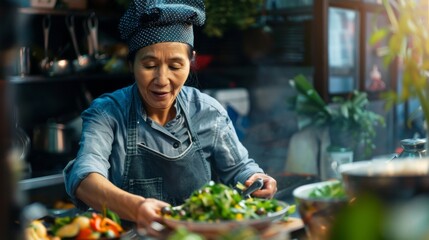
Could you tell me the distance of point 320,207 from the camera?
1438 mm

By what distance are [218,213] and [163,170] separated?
3.23 feet

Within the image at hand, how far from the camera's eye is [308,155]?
4.42 m

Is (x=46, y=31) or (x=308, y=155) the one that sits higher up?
(x=46, y=31)

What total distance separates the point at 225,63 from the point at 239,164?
10.3 ft

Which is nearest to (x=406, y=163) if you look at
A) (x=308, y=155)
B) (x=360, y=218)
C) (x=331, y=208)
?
(x=331, y=208)

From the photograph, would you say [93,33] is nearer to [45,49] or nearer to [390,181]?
[45,49]

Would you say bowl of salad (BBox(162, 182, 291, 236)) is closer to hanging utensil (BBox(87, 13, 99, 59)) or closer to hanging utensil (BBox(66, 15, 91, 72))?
hanging utensil (BBox(66, 15, 91, 72))

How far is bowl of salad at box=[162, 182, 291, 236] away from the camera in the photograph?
1.40 meters

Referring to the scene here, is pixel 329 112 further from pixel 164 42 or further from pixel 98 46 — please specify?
pixel 164 42

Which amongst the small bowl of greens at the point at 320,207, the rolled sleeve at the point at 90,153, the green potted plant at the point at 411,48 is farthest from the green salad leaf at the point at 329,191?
the rolled sleeve at the point at 90,153

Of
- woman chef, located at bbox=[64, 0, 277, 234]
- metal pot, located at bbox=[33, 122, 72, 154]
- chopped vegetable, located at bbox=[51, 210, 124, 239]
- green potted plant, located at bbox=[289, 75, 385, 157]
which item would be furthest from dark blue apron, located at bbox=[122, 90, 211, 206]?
metal pot, located at bbox=[33, 122, 72, 154]

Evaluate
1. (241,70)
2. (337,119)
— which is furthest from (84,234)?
(241,70)

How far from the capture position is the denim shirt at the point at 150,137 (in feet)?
7.13

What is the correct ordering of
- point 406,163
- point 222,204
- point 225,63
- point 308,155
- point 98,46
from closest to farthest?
point 406,163
point 222,204
point 308,155
point 98,46
point 225,63
